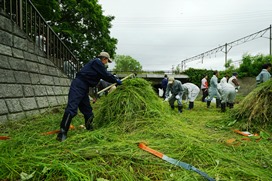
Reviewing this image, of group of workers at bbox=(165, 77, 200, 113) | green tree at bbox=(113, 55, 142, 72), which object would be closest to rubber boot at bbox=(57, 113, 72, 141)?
group of workers at bbox=(165, 77, 200, 113)

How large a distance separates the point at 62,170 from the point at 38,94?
4480 millimetres

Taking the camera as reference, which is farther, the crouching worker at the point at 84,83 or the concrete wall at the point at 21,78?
the concrete wall at the point at 21,78

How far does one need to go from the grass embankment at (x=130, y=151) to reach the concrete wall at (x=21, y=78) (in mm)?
728

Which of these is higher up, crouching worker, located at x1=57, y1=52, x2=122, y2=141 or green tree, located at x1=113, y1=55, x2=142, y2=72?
green tree, located at x1=113, y1=55, x2=142, y2=72

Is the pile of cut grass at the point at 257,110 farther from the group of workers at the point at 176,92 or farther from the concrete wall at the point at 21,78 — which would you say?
the concrete wall at the point at 21,78

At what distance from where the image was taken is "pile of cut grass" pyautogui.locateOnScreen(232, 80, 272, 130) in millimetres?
4363

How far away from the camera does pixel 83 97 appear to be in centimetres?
399

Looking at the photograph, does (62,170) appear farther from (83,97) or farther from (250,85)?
(250,85)

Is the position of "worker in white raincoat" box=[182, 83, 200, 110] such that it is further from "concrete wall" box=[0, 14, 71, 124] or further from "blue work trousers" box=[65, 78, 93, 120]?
"blue work trousers" box=[65, 78, 93, 120]

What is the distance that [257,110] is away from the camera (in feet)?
14.8

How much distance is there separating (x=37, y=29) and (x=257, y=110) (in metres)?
6.81

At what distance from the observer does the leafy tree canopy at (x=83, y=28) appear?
16.4 metres

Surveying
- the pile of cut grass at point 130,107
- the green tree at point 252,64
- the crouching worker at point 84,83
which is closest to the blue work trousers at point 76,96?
the crouching worker at point 84,83

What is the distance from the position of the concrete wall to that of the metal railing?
0.29 m
